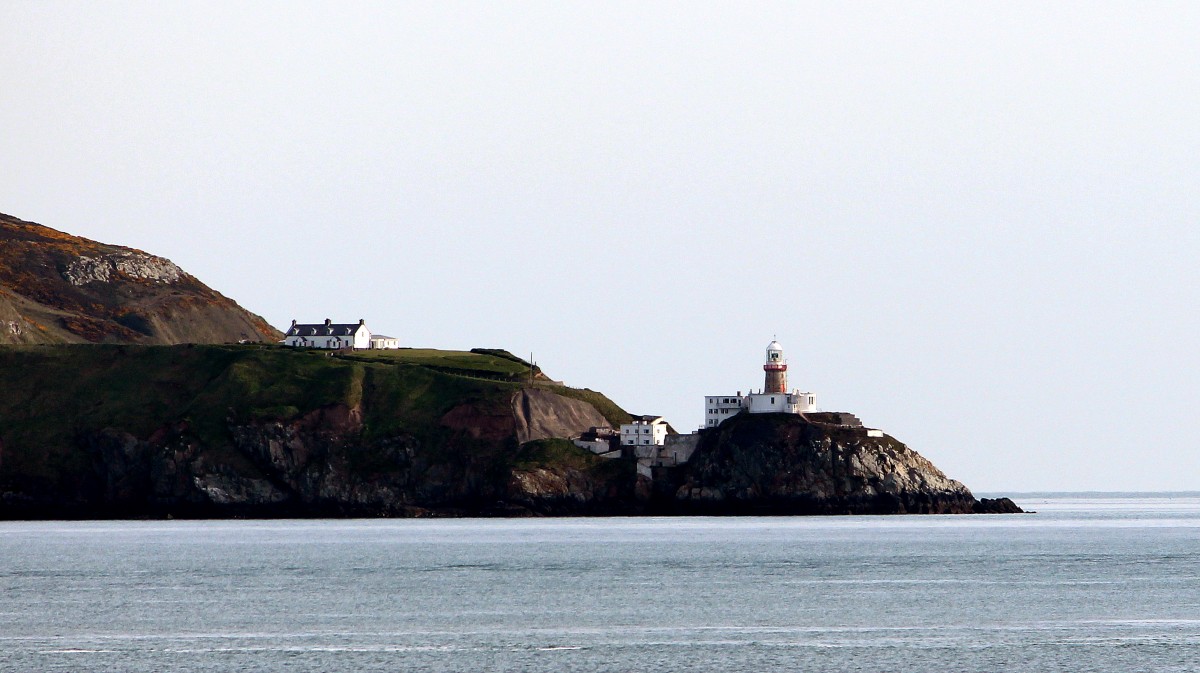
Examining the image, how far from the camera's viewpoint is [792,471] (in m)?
190

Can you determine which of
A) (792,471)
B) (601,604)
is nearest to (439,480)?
(792,471)

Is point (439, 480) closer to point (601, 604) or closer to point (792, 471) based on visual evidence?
point (792, 471)

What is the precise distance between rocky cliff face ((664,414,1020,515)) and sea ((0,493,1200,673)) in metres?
41.7

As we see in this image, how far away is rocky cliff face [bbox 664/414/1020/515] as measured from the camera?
189 metres

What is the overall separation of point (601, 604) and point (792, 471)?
110 m

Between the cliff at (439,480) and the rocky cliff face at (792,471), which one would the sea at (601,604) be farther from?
the cliff at (439,480)

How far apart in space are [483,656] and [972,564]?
5652cm

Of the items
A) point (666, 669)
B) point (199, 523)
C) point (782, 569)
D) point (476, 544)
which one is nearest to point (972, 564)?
point (782, 569)

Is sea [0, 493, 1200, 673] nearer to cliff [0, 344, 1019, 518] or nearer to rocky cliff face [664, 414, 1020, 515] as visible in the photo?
rocky cliff face [664, 414, 1020, 515]

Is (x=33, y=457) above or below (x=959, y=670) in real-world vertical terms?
above

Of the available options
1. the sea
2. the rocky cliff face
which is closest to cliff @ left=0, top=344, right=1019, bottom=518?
the rocky cliff face

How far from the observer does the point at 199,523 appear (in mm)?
189125

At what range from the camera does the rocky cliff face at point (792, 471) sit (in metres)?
189

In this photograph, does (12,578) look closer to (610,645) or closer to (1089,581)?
(610,645)
